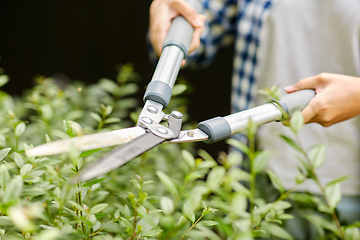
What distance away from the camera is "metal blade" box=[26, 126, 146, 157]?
34cm

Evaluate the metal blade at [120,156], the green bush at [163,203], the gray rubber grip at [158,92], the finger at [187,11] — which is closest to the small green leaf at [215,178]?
the green bush at [163,203]

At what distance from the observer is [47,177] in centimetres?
44

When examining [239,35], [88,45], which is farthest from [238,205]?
[88,45]

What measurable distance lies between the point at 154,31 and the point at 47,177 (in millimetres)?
411

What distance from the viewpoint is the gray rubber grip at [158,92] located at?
505mm

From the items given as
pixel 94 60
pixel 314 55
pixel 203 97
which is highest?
pixel 94 60

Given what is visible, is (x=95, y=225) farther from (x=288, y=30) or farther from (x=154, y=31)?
(x=288, y=30)

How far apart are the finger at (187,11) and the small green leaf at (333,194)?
48 centimetres

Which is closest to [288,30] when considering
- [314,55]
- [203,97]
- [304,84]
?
[314,55]

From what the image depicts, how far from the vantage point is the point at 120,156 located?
36cm

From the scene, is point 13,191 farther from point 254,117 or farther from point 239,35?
point 239,35

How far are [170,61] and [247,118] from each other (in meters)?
0.19

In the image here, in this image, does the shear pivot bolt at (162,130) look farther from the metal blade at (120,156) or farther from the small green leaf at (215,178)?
the small green leaf at (215,178)

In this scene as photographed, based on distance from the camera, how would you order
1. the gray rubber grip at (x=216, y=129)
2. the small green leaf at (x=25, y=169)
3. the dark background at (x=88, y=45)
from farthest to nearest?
the dark background at (x=88, y=45)
the gray rubber grip at (x=216, y=129)
the small green leaf at (x=25, y=169)
